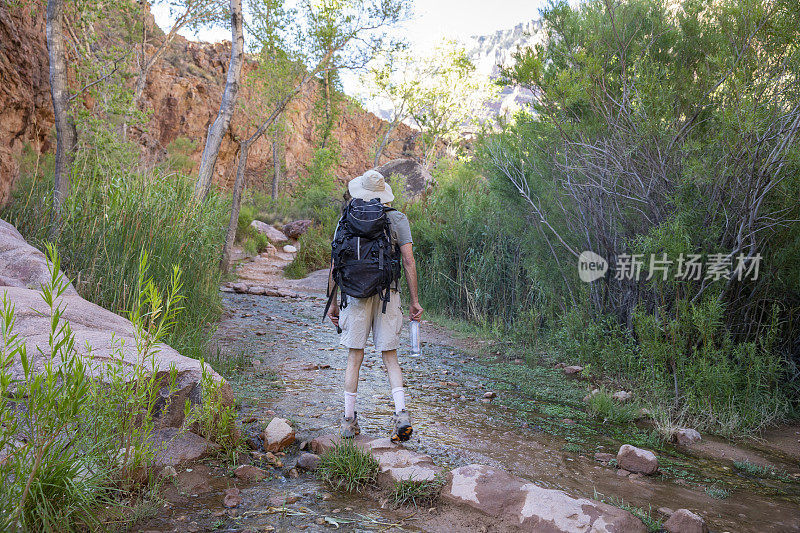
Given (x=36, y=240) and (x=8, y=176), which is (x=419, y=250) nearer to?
(x=36, y=240)

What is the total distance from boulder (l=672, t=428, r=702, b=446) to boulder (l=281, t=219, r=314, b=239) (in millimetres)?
16262

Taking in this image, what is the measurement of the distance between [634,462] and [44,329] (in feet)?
12.2

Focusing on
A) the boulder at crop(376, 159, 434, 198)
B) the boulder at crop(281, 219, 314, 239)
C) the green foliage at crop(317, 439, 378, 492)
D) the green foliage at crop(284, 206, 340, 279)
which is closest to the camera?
the green foliage at crop(317, 439, 378, 492)

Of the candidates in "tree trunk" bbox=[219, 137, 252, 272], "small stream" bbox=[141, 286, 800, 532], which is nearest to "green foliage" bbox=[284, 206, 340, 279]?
"tree trunk" bbox=[219, 137, 252, 272]

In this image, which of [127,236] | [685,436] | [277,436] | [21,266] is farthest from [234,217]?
[685,436]

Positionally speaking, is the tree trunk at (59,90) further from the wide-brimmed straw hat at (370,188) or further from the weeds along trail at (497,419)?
the wide-brimmed straw hat at (370,188)

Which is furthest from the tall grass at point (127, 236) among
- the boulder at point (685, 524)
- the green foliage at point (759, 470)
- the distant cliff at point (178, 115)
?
the green foliage at point (759, 470)

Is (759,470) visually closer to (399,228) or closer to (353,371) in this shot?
(353,371)

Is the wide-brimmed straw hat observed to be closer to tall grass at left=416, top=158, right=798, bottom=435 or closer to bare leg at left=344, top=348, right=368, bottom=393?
bare leg at left=344, top=348, right=368, bottom=393

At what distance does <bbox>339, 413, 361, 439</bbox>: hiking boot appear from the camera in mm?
3515

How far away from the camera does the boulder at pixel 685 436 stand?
4156 millimetres

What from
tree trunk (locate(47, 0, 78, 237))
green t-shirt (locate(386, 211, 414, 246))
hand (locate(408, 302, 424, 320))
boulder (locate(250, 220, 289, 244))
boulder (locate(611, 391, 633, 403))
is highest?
tree trunk (locate(47, 0, 78, 237))

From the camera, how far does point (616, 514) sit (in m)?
2.54

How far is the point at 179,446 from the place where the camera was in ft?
10.3
